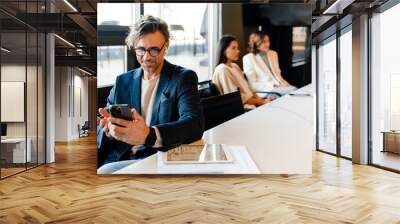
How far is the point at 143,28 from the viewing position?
5.75m

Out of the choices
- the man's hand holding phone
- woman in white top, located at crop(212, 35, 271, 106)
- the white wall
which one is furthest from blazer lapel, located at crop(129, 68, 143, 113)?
the white wall

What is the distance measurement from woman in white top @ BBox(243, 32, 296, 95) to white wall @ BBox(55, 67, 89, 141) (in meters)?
10.5

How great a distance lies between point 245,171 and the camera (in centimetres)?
588

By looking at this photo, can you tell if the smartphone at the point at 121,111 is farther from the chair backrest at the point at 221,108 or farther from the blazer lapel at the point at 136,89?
the chair backrest at the point at 221,108

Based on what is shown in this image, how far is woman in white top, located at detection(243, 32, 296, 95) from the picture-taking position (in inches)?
230

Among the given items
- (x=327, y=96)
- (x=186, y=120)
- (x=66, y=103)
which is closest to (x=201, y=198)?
(x=186, y=120)

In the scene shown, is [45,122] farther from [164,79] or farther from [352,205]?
[352,205]

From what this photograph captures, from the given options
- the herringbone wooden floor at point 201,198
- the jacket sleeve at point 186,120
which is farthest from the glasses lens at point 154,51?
the herringbone wooden floor at point 201,198

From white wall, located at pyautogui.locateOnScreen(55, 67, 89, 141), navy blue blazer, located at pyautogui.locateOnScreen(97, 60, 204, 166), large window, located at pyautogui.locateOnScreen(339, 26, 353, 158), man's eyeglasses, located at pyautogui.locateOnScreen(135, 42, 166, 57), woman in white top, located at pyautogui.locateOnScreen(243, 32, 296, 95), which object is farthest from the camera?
white wall, located at pyautogui.locateOnScreen(55, 67, 89, 141)

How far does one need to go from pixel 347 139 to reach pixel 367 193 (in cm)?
378

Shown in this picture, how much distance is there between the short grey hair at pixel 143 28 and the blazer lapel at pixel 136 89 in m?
0.42

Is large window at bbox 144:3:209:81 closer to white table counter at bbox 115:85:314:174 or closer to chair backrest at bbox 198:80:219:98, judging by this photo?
chair backrest at bbox 198:80:219:98

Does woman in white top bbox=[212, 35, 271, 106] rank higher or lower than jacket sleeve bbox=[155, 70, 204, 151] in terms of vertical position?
higher

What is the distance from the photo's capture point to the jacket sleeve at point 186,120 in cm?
561
